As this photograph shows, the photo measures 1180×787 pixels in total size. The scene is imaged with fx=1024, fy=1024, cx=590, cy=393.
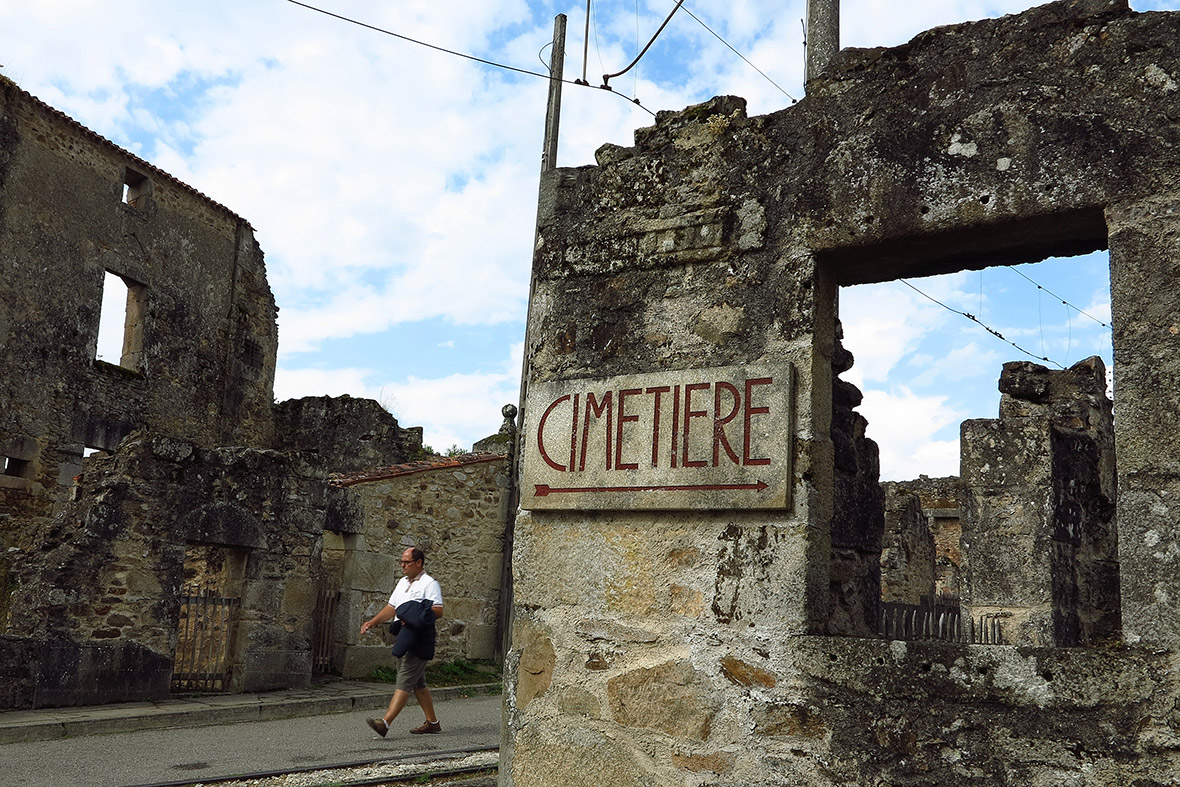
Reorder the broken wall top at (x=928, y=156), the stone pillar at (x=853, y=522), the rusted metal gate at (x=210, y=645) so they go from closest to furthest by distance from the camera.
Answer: the broken wall top at (x=928, y=156)
the stone pillar at (x=853, y=522)
the rusted metal gate at (x=210, y=645)

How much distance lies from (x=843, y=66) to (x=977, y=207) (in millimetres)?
774

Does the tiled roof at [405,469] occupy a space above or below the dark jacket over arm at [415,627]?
above

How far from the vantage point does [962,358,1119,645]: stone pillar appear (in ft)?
24.8

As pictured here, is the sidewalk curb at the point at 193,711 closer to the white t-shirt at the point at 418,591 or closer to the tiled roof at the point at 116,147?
the white t-shirt at the point at 418,591

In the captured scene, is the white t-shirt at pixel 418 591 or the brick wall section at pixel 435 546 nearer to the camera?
the white t-shirt at pixel 418 591

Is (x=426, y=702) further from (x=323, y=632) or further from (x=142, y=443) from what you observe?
(x=323, y=632)

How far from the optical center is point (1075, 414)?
26.6ft

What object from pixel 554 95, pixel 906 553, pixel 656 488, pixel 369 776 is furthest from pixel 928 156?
pixel 906 553

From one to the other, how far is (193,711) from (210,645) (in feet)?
5.22

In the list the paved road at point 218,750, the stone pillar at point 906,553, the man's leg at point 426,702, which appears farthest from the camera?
the stone pillar at point 906,553

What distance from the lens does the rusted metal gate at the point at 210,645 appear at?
9953 millimetres

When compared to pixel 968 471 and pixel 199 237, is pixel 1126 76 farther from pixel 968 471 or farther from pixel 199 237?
pixel 199 237

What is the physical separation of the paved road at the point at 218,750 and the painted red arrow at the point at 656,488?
3.46 metres

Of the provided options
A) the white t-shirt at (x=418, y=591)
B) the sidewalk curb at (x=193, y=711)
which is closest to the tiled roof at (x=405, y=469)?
the sidewalk curb at (x=193, y=711)
